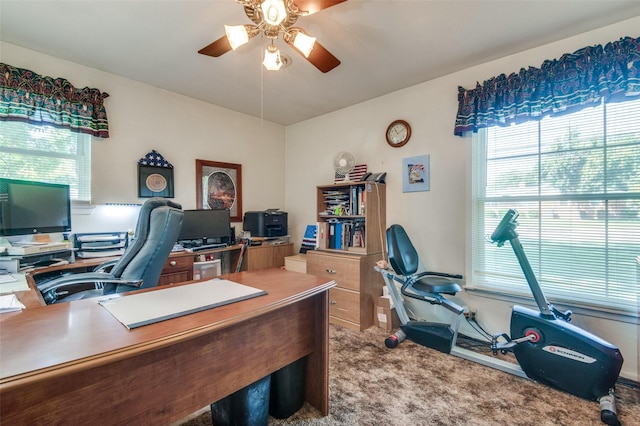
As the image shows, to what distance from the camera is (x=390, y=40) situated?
2.26 metres

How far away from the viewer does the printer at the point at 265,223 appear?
3719mm

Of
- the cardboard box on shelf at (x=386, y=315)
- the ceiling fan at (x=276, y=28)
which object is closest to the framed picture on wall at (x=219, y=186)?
the ceiling fan at (x=276, y=28)

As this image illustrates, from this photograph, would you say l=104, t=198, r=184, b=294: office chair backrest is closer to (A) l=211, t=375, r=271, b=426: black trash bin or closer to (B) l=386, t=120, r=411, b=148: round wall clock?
(A) l=211, t=375, r=271, b=426: black trash bin

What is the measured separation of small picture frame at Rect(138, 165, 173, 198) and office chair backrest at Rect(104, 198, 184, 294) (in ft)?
4.56

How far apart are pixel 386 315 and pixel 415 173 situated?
1.50m

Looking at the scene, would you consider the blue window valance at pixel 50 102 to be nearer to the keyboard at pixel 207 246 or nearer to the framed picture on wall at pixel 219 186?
the framed picture on wall at pixel 219 186

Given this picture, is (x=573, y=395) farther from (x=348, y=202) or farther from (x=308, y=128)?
(x=308, y=128)

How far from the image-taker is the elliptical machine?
5.67ft

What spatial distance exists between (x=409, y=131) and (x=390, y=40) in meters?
1.05

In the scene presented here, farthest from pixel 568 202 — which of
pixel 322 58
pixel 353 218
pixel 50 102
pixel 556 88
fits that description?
pixel 50 102

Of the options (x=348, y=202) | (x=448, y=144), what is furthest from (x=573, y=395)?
(x=348, y=202)

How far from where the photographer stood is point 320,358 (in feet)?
5.44

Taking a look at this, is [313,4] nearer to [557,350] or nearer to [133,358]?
[133,358]

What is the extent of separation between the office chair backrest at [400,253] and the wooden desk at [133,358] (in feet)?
4.07
